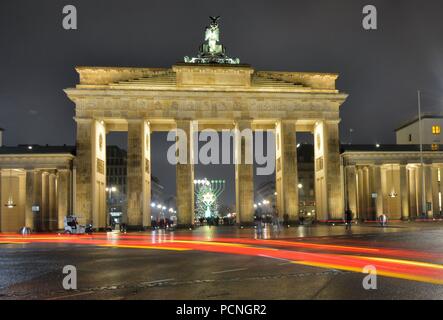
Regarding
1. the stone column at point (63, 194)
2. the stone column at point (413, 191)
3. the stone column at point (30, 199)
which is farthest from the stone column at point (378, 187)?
the stone column at point (30, 199)

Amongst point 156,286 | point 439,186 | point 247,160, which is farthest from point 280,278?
point 439,186

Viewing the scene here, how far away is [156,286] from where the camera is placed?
1191cm

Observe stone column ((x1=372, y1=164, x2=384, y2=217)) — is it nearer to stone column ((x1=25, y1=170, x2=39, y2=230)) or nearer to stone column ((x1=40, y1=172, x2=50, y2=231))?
stone column ((x1=40, y1=172, x2=50, y2=231))

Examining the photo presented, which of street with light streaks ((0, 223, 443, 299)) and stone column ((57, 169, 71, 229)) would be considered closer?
street with light streaks ((0, 223, 443, 299))

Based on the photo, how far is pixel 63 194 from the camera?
59875mm

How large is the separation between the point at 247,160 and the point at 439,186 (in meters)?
32.0

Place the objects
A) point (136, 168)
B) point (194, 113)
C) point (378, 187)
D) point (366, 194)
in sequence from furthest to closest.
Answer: point (366, 194) < point (378, 187) < point (194, 113) < point (136, 168)

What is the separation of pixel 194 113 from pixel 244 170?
8356 mm

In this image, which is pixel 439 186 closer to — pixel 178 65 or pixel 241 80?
pixel 241 80

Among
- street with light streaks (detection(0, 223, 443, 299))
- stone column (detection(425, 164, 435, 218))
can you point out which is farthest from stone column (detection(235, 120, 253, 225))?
street with light streaks (detection(0, 223, 443, 299))

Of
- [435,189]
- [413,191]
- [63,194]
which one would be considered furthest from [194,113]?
[435,189]

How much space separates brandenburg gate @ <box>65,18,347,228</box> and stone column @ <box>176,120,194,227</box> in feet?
0.36

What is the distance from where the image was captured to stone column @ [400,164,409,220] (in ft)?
220

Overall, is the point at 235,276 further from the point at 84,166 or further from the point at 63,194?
the point at 63,194
